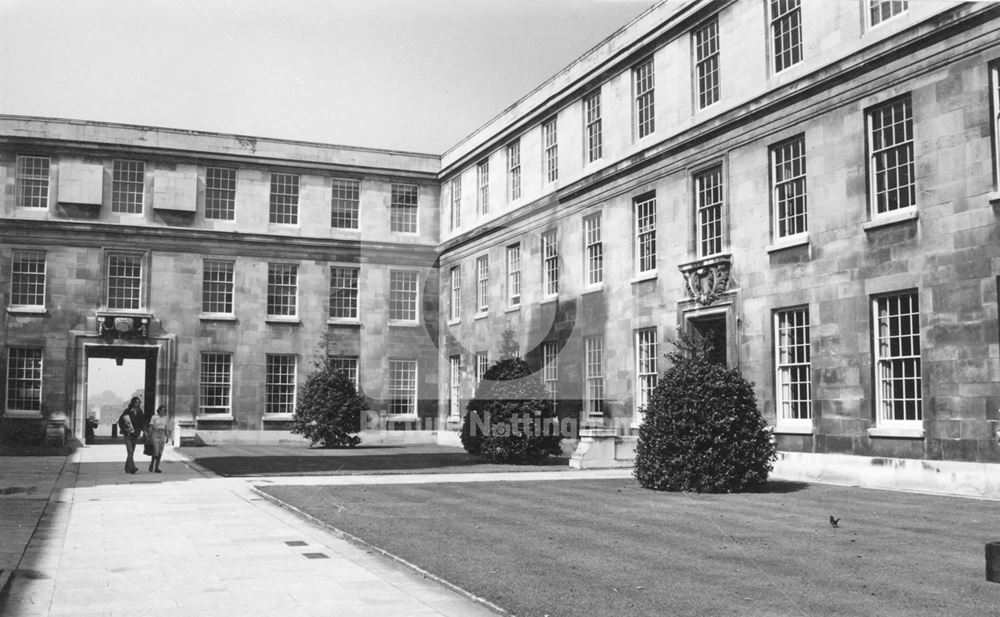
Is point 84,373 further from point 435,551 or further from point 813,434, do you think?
point 435,551

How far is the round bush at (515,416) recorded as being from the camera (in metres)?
25.6

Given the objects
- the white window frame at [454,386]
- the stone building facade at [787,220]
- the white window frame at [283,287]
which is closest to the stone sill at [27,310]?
the white window frame at [283,287]

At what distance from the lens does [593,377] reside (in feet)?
99.9

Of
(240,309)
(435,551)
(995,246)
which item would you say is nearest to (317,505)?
(435,551)

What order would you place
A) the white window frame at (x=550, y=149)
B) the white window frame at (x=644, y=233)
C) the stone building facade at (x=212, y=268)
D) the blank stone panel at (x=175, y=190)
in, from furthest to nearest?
1. the blank stone panel at (x=175, y=190)
2. the stone building facade at (x=212, y=268)
3. the white window frame at (x=550, y=149)
4. the white window frame at (x=644, y=233)

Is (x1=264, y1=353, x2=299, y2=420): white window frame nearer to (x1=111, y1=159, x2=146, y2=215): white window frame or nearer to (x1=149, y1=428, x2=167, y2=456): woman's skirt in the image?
(x1=111, y1=159, x2=146, y2=215): white window frame

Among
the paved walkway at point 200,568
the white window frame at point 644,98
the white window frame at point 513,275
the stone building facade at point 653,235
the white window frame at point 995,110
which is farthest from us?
the white window frame at point 513,275

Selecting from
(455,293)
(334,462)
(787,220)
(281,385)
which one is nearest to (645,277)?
(787,220)

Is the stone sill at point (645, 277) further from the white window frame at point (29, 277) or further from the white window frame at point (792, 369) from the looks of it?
the white window frame at point (29, 277)

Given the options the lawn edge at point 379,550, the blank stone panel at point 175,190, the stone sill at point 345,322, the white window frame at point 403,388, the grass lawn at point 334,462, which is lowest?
the grass lawn at point 334,462

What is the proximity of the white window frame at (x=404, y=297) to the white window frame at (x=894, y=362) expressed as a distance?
2716 centimetres

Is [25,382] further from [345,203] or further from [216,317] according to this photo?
[345,203]

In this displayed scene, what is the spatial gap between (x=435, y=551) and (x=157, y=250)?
3303 centimetres

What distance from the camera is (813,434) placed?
69.0 feet
